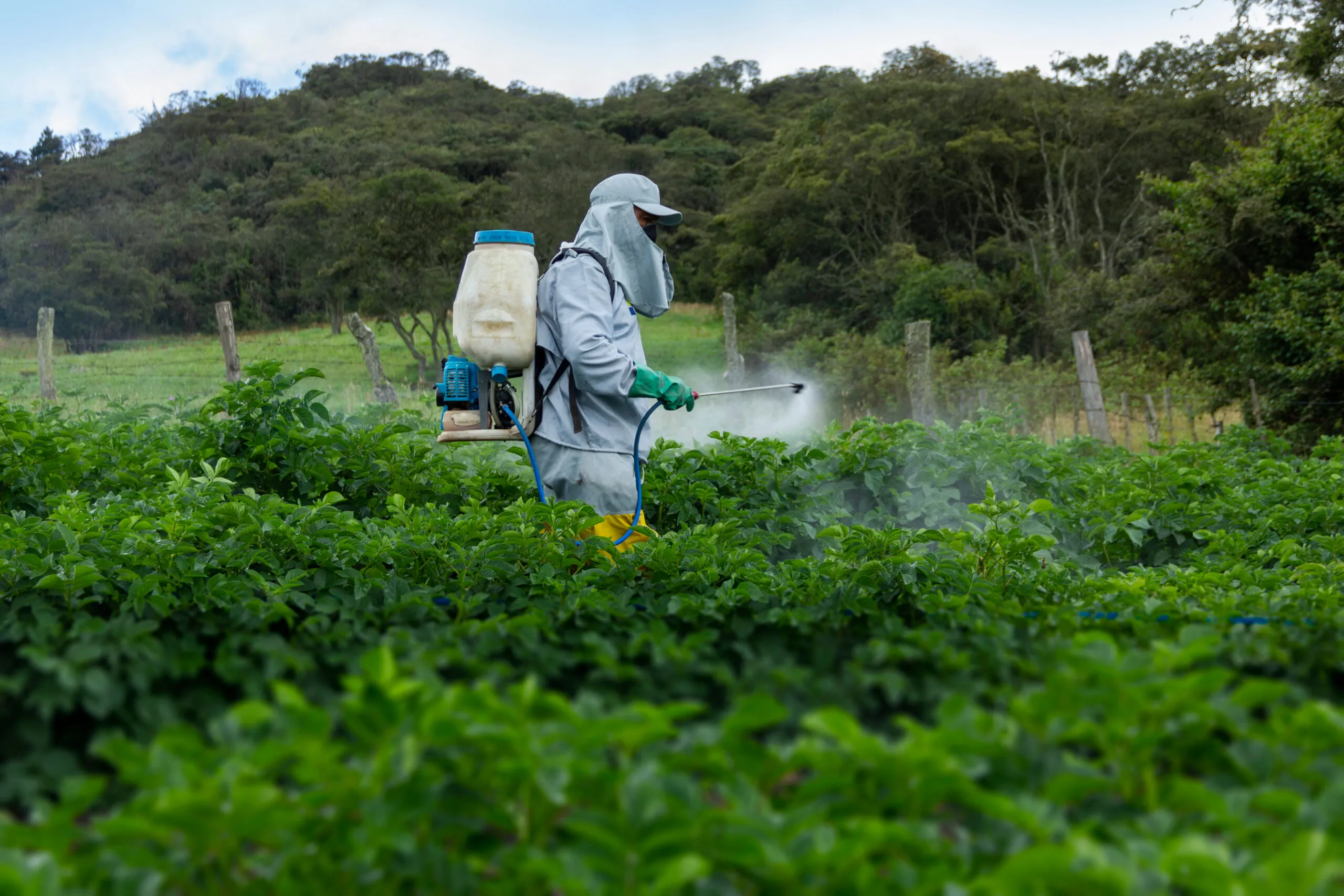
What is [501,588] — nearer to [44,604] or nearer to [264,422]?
[44,604]

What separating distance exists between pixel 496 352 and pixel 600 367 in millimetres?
407

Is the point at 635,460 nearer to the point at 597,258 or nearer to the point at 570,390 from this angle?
the point at 570,390

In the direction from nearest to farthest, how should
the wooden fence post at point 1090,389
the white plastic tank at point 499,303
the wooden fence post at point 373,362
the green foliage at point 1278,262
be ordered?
1. the white plastic tank at point 499,303
2. the wooden fence post at point 1090,389
3. the green foliage at point 1278,262
4. the wooden fence post at point 373,362

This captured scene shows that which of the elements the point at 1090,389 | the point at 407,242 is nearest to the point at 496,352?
the point at 1090,389

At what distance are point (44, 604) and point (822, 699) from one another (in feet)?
5.31

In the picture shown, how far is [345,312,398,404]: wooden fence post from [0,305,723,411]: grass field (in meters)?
2.07

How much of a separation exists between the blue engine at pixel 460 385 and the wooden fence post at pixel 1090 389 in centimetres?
831

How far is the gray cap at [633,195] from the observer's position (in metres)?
4.71

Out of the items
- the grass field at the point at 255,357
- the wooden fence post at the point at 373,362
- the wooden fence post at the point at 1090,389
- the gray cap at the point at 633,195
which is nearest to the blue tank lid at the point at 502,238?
the gray cap at the point at 633,195

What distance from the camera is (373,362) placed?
15750mm

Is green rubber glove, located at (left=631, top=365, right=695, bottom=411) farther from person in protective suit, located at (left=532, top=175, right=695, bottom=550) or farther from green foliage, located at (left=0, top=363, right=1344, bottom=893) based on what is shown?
green foliage, located at (left=0, top=363, right=1344, bottom=893)

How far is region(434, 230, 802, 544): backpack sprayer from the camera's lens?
4.33 meters

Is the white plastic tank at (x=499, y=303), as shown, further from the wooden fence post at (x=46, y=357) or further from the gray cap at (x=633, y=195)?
the wooden fence post at (x=46, y=357)

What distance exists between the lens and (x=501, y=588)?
9.18 feet
